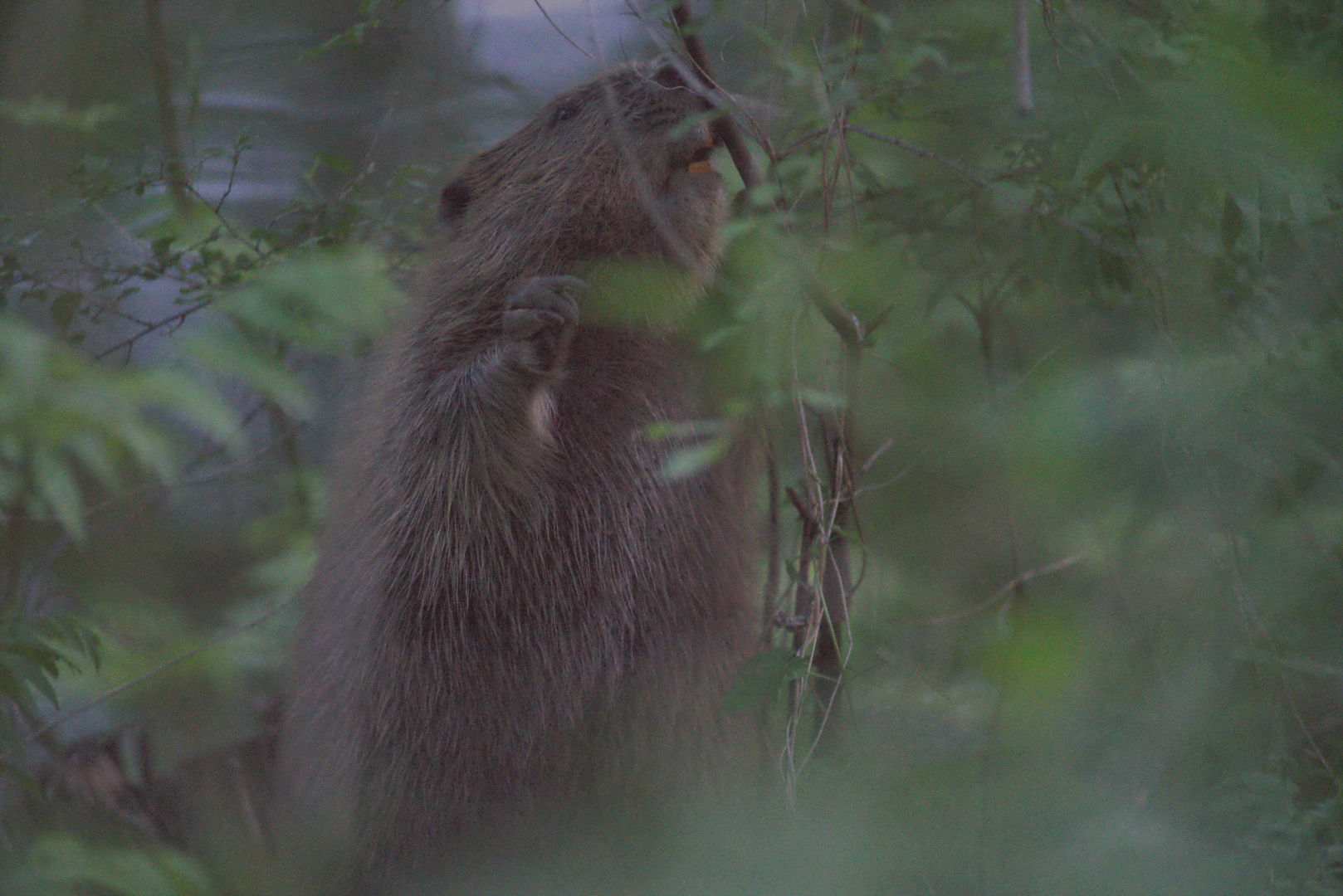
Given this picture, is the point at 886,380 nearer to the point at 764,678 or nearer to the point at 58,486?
the point at 764,678

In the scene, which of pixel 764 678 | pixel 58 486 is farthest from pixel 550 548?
pixel 58 486

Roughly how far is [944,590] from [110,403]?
2.64m

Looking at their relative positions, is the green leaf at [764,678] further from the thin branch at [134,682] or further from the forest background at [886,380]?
the thin branch at [134,682]

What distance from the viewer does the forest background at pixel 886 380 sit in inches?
68.3

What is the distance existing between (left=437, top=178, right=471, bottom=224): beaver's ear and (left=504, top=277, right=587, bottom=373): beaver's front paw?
0.77 metres

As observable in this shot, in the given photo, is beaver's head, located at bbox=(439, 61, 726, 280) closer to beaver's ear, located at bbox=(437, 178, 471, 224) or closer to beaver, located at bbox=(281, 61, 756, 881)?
beaver, located at bbox=(281, 61, 756, 881)

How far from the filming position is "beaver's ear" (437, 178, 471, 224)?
342cm

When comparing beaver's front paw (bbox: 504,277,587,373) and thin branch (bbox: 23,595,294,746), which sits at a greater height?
beaver's front paw (bbox: 504,277,587,373)

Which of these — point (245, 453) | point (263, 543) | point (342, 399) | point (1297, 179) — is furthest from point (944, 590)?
point (263, 543)

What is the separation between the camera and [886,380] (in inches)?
110

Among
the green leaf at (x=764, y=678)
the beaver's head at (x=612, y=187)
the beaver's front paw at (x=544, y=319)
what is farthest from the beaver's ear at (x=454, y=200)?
the green leaf at (x=764, y=678)

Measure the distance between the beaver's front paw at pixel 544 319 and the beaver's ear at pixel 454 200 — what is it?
0.77 m

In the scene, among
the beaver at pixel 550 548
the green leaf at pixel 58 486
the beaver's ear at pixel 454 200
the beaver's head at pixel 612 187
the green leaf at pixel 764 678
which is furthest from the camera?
the beaver's ear at pixel 454 200

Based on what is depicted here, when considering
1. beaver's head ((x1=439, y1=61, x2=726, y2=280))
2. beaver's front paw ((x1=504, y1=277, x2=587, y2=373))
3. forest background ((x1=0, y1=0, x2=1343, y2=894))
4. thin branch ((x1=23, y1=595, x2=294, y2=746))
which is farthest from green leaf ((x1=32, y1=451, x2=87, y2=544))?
thin branch ((x1=23, y1=595, x2=294, y2=746))
